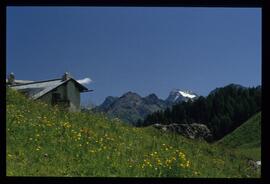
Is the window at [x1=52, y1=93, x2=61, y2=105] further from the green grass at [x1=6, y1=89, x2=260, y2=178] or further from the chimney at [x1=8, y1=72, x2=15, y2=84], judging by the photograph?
the chimney at [x1=8, y1=72, x2=15, y2=84]

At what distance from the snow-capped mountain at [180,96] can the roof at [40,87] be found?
66 centimetres

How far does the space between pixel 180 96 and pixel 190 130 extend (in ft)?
2.25

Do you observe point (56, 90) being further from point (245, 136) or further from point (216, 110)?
point (245, 136)

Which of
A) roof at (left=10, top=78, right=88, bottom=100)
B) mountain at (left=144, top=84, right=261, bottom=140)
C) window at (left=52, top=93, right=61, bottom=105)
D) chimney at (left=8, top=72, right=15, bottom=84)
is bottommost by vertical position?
mountain at (left=144, top=84, right=261, bottom=140)

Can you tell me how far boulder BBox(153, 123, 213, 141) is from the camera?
4551 mm

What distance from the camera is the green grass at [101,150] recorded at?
424 cm

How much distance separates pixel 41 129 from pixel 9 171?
115 cm

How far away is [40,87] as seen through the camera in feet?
15.5

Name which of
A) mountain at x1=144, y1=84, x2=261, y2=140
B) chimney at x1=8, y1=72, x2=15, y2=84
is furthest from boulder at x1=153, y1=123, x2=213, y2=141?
chimney at x1=8, y1=72, x2=15, y2=84

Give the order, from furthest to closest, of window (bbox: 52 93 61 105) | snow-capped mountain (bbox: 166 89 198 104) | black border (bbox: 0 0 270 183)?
window (bbox: 52 93 61 105) → snow-capped mountain (bbox: 166 89 198 104) → black border (bbox: 0 0 270 183)

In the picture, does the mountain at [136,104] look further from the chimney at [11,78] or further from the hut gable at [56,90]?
the chimney at [11,78]

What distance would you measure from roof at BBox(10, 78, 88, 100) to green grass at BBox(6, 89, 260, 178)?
0.44ft
